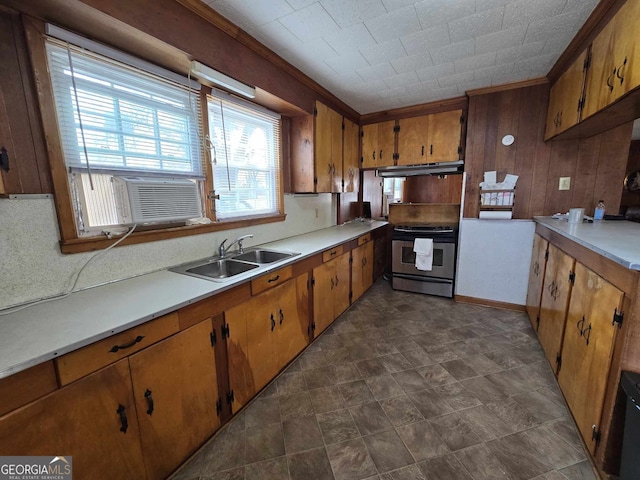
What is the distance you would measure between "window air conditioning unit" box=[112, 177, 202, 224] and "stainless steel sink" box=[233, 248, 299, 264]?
53 centimetres

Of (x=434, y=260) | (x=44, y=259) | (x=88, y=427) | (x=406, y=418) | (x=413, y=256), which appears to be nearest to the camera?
(x=88, y=427)

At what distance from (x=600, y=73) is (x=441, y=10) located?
3.79 ft

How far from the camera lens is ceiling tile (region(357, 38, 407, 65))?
2043mm

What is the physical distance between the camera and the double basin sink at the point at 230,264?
1781mm

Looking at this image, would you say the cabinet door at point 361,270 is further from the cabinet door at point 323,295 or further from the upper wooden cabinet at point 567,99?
the upper wooden cabinet at point 567,99

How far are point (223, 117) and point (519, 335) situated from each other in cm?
331

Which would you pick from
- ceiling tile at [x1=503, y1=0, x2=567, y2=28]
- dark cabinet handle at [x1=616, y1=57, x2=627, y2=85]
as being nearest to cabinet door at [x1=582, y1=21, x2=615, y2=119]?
dark cabinet handle at [x1=616, y1=57, x2=627, y2=85]

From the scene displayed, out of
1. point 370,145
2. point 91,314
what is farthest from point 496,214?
point 91,314

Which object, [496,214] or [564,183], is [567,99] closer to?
[564,183]

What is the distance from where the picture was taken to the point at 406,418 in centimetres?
161

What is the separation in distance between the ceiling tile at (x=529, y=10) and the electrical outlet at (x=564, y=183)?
1.70 meters

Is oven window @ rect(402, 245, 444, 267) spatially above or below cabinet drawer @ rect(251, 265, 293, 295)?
below

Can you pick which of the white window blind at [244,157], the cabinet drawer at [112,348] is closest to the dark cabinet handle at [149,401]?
the cabinet drawer at [112,348]

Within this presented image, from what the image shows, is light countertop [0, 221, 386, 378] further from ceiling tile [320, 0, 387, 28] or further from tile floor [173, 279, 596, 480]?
ceiling tile [320, 0, 387, 28]
